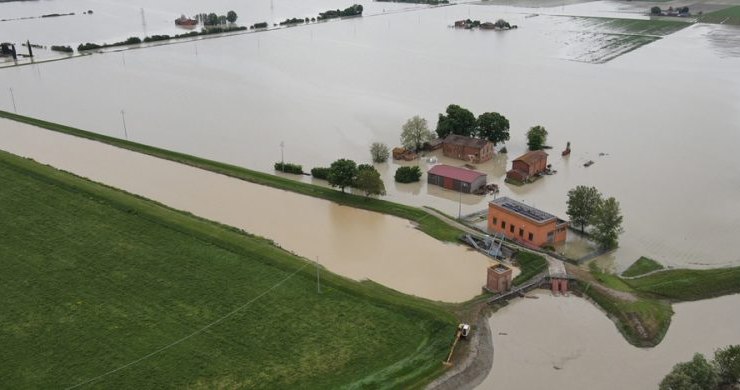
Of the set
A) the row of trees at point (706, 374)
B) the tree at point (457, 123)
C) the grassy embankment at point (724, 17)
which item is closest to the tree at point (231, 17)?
the tree at point (457, 123)

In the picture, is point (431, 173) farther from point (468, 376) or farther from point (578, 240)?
point (468, 376)

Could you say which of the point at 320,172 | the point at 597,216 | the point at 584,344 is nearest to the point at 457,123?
the point at 320,172

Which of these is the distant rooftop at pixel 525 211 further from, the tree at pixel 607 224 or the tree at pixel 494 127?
the tree at pixel 494 127

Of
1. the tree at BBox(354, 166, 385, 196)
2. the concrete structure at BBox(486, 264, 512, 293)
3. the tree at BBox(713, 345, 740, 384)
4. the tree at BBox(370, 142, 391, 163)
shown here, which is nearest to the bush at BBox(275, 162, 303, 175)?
the tree at BBox(370, 142, 391, 163)

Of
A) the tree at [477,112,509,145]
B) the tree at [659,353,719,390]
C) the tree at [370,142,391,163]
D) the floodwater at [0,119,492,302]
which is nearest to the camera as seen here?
the tree at [659,353,719,390]

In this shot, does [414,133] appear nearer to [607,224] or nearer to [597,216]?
[597,216]

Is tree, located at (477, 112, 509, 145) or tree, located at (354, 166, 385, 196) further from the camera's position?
tree, located at (477, 112, 509, 145)

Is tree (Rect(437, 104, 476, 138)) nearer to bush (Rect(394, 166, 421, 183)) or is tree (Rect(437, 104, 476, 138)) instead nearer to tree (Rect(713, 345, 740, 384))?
bush (Rect(394, 166, 421, 183))
